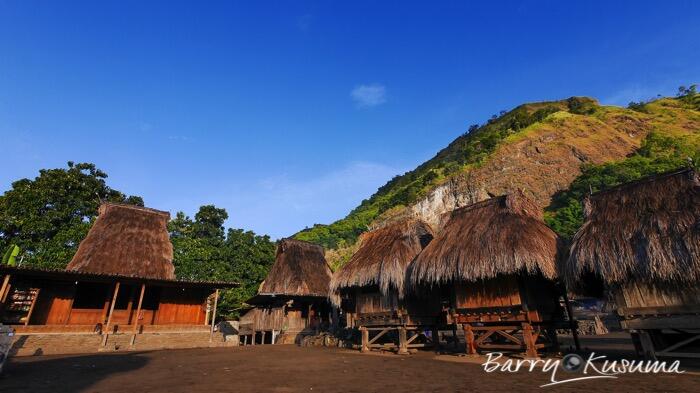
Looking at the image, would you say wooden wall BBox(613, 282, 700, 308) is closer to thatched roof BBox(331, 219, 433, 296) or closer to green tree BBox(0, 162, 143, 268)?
thatched roof BBox(331, 219, 433, 296)

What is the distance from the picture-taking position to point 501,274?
10570mm

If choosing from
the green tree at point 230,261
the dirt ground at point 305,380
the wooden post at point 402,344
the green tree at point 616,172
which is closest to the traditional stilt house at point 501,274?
the wooden post at point 402,344

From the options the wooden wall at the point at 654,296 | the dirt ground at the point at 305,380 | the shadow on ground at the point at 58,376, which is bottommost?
the dirt ground at the point at 305,380

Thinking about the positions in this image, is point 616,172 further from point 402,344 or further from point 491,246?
point 402,344

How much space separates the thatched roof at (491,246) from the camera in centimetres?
1000

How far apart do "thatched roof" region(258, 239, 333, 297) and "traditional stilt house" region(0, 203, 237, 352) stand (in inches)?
183

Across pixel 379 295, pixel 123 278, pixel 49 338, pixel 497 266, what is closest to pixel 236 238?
pixel 123 278

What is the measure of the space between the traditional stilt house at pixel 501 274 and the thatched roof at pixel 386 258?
3.16 feet

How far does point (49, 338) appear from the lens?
1355 cm

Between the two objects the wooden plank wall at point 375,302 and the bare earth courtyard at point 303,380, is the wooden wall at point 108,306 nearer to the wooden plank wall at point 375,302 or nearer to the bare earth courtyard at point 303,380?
the bare earth courtyard at point 303,380

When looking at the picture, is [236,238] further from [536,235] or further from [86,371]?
[536,235]

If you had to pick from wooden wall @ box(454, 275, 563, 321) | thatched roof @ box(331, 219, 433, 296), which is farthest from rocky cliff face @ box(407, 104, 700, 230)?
wooden wall @ box(454, 275, 563, 321)

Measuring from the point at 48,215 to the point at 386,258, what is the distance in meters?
24.3

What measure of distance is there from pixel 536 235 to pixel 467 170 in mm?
56925
